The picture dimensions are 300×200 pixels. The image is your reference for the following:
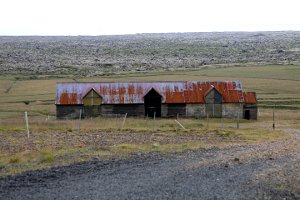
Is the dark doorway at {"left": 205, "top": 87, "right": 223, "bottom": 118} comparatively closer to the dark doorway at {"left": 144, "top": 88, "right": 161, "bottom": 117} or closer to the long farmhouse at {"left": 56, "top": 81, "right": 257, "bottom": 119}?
the long farmhouse at {"left": 56, "top": 81, "right": 257, "bottom": 119}

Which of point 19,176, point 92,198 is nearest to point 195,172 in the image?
point 92,198

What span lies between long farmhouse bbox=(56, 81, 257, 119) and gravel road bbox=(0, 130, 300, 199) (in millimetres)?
25178

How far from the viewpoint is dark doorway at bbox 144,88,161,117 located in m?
45.8

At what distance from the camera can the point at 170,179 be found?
52.5 feet

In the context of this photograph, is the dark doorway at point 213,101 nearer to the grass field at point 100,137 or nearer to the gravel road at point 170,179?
the grass field at point 100,137

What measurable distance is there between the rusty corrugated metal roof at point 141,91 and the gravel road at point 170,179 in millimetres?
25242

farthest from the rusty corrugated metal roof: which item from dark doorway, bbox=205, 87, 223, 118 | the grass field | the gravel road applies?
the gravel road

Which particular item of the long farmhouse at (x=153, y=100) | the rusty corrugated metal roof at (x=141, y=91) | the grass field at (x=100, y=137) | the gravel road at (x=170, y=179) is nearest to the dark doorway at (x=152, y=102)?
the long farmhouse at (x=153, y=100)

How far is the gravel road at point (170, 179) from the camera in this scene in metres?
14.3

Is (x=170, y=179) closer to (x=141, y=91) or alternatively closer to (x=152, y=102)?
(x=152, y=102)

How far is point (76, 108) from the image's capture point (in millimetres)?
45344

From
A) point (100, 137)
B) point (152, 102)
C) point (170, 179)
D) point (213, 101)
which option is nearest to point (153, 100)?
point (152, 102)

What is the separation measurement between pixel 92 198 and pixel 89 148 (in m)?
7.63

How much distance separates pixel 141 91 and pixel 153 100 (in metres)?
1.32
